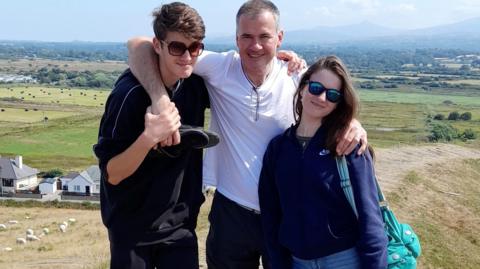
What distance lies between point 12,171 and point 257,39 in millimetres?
35217

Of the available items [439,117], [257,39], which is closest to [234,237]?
→ [257,39]

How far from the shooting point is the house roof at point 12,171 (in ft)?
116

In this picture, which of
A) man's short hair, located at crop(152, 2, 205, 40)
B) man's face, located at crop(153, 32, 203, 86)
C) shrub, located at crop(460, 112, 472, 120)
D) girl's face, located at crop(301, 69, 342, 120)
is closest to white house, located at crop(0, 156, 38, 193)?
man's face, located at crop(153, 32, 203, 86)

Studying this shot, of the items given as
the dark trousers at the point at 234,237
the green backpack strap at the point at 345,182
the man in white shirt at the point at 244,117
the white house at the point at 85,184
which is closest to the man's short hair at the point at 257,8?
the man in white shirt at the point at 244,117

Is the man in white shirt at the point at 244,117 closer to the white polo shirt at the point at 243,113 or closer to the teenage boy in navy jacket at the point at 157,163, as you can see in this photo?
the white polo shirt at the point at 243,113

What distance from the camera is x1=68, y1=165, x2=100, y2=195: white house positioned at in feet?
109

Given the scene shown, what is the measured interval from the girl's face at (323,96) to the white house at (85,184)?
3095 centimetres

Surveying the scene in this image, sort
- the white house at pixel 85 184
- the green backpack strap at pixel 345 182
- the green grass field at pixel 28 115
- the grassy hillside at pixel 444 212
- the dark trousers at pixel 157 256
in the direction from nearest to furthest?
the green backpack strap at pixel 345 182, the dark trousers at pixel 157 256, the grassy hillside at pixel 444 212, the white house at pixel 85 184, the green grass field at pixel 28 115

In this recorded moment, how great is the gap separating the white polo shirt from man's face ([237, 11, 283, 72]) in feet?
0.43

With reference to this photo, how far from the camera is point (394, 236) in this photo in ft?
10.4

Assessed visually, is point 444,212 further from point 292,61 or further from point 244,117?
point 244,117

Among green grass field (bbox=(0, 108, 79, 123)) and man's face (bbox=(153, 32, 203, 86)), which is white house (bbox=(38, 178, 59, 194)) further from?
man's face (bbox=(153, 32, 203, 86))

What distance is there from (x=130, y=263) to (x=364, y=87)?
99.2 m

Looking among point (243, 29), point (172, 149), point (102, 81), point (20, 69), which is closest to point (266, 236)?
point (172, 149)
